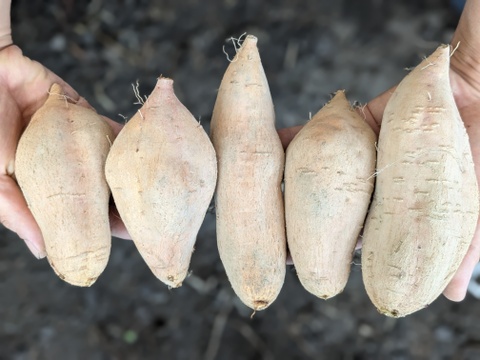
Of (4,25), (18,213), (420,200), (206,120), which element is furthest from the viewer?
(206,120)

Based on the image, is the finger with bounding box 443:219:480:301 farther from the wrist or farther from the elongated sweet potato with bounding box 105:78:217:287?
the wrist

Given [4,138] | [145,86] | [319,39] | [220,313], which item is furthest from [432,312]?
[4,138]

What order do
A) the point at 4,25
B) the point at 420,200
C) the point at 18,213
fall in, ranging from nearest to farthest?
the point at 420,200, the point at 18,213, the point at 4,25

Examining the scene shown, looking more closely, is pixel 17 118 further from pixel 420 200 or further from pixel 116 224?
pixel 420 200

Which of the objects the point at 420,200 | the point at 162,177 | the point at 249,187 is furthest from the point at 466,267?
the point at 162,177

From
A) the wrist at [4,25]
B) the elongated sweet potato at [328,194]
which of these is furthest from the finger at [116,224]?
the wrist at [4,25]

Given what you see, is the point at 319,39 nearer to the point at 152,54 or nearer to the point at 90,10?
the point at 152,54
